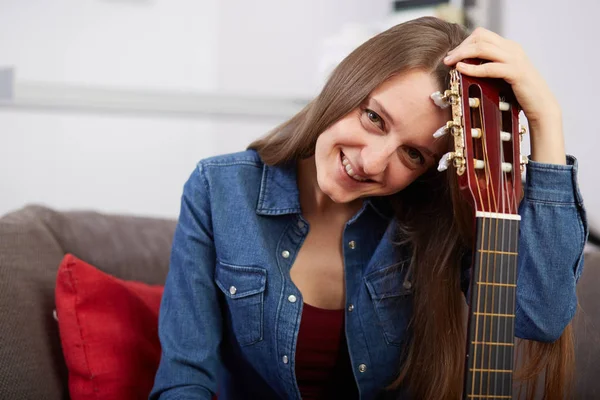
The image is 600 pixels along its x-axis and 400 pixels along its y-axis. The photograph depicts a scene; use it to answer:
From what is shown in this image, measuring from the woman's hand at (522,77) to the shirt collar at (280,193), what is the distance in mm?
347

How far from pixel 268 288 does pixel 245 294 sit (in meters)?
0.04

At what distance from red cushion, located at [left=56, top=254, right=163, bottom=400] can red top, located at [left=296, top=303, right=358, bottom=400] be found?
12.8 inches

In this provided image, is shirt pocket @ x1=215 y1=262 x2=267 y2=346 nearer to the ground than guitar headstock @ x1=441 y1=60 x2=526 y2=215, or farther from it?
nearer to the ground

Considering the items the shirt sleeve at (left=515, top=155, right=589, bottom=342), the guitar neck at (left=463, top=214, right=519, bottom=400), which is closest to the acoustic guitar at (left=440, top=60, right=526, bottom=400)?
the guitar neck at (left=463, top=214, right=519, bottom=400)

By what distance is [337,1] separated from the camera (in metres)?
2.57

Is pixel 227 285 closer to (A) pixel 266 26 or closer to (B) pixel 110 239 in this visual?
(B) pixel 110 239

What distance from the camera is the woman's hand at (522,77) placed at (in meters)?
0.92

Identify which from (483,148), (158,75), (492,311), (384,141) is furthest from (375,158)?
(158,75)

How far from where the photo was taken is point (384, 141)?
98 cm

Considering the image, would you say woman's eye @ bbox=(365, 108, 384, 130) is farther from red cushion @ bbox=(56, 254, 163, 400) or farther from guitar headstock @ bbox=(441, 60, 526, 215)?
red cushion @ bbox=(56, 254, 163, 400)

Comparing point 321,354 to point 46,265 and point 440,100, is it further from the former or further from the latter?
point 46,265

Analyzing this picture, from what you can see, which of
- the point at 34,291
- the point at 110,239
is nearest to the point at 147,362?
the point at 34,291

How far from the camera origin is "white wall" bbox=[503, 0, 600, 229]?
1.96m

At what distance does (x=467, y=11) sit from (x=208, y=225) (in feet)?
4.87
